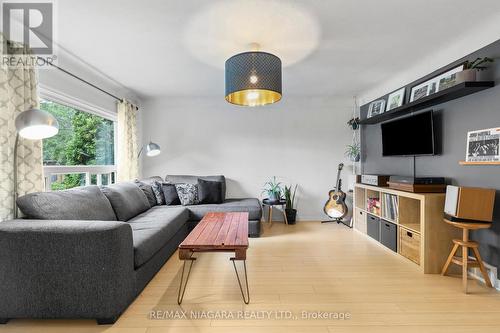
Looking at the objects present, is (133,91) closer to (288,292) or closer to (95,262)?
(95,262)

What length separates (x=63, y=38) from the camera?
2369 millimetres

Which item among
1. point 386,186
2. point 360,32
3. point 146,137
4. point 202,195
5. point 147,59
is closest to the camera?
point 360,32

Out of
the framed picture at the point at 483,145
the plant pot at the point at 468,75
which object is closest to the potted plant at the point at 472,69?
the plant pot at the point at 468,75

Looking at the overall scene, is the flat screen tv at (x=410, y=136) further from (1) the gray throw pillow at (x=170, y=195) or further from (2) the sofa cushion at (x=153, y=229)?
(1) the gray throw pillow at (x=170, y=195)

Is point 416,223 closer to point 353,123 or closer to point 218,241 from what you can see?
point 353,123

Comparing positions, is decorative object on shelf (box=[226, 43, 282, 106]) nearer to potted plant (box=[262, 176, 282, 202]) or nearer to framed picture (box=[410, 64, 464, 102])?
framed picture (box=[410, 64, 464, 102])

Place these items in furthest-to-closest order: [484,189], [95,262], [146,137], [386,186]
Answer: [146,137]
[386,186]
[484,189]
[95,262]

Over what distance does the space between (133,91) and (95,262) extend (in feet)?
10.8

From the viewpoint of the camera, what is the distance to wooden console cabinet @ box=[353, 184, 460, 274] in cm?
244

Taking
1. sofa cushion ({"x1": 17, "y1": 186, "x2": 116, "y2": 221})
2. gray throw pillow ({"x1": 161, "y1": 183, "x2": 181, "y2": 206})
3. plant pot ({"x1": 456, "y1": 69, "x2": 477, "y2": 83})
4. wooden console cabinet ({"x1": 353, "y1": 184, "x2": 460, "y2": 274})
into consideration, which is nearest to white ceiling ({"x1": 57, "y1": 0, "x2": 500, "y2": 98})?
plant pot ({"x1": 456, "y1": 69, "x2": 477, "y2": 83})

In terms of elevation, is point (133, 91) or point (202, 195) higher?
point (133, 91)

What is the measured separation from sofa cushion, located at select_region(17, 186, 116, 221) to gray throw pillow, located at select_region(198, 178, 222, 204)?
1444 mm

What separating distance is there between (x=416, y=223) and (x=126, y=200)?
342 centimetres

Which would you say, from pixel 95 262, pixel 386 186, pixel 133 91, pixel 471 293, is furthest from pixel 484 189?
pixel 133 91
